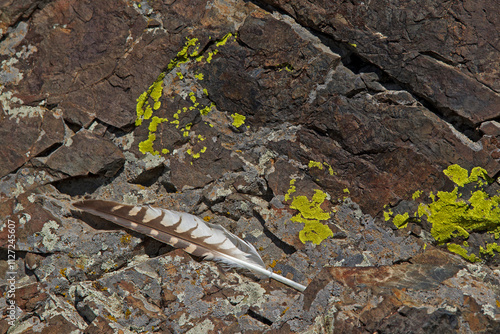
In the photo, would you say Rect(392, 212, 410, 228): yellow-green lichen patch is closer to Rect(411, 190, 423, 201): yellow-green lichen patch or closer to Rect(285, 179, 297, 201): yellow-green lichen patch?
Rect(411, 190, 423, 201): yellow-green lichen patch

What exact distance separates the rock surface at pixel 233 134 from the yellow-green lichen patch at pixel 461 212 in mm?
57

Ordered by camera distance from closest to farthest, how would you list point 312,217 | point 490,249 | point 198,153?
point 490,249
point 312,217
point 198,153

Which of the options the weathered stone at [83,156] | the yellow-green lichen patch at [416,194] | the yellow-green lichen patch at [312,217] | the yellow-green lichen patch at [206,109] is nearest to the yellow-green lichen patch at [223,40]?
the yellow-green lichen patch at [206,109]

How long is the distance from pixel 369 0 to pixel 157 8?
1.59m

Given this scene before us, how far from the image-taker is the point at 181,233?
3.01 m

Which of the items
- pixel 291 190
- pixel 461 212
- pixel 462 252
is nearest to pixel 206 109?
pixel 291 190

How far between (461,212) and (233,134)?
69.7 inches

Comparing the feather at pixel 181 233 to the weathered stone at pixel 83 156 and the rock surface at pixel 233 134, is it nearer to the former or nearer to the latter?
the rock surface at pixel 233 134

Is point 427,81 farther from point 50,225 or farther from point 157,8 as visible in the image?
point 50,225

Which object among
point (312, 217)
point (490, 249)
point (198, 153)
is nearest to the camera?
point (490, 249)

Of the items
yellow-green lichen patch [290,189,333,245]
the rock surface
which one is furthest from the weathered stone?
yellow-green lichen patch [290,189,333,245]

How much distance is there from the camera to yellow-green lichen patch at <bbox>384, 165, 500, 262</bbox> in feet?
9.65

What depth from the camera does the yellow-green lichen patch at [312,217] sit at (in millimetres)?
3100

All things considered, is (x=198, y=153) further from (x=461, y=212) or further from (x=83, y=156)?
(x=461, y=212)
